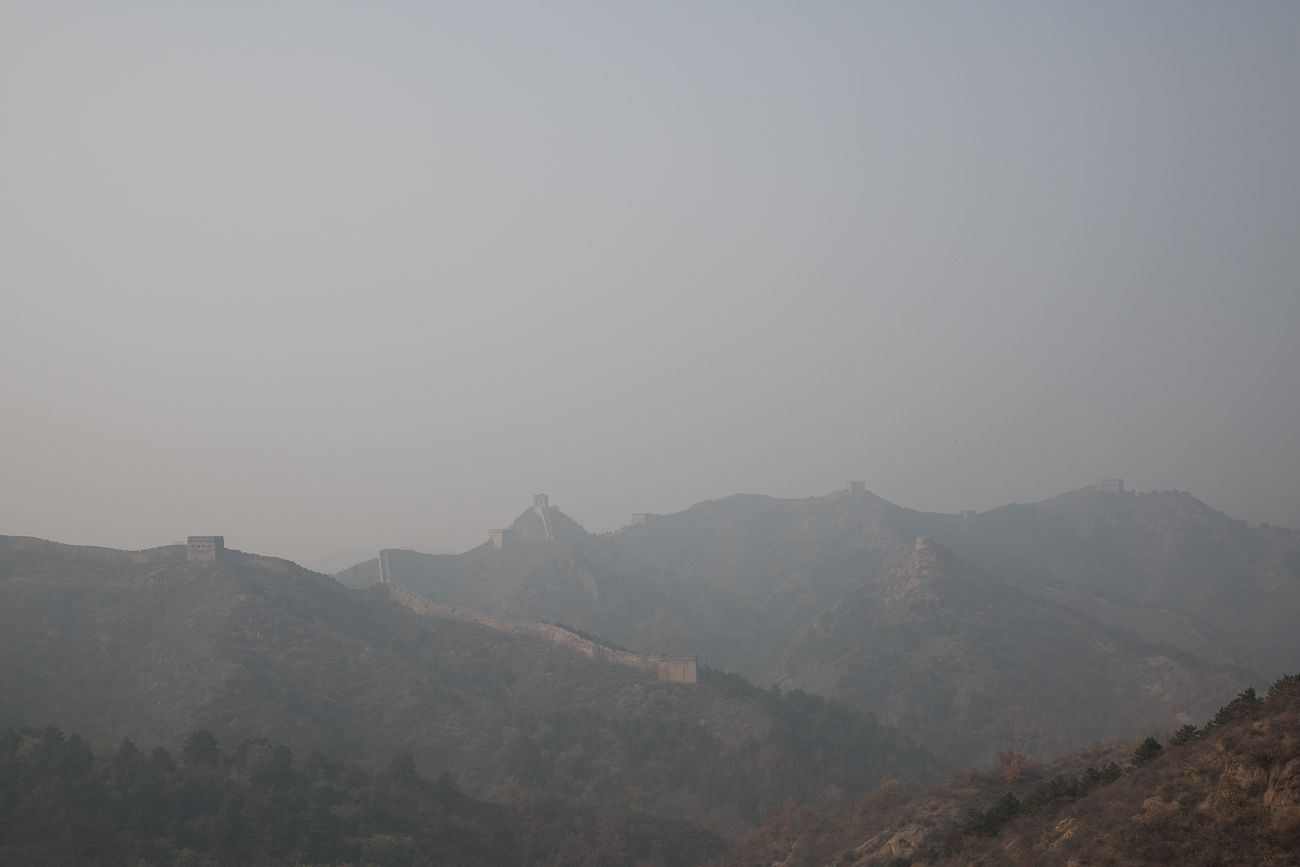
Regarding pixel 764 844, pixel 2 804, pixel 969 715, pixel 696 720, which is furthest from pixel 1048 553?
pixel 2 804

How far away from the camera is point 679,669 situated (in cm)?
6000

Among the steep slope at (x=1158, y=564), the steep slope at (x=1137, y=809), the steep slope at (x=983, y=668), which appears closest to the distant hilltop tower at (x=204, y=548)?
the steep slope at (x=1137, y=809)

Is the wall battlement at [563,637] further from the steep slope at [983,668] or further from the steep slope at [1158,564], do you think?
the steep slope at [1158,564]

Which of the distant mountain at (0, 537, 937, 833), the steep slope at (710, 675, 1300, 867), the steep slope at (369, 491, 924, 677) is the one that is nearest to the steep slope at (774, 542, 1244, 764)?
the steep slope at (369, 491, 924, 677)

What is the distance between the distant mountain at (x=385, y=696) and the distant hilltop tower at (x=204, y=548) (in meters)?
0.74

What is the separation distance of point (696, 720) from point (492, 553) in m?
74.6

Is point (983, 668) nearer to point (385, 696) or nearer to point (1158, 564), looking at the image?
point (385, 696)

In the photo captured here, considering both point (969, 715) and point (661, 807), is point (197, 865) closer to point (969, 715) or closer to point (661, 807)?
point (661, 807)

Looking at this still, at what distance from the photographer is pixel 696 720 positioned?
5512 cm

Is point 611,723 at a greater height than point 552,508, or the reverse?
point 552,508

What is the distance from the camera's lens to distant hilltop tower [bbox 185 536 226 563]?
6550 centimetres

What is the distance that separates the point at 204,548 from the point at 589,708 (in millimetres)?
35690

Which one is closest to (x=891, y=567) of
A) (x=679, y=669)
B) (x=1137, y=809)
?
(x=679, y=669)

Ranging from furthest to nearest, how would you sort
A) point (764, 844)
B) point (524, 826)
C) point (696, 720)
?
point (696, 720) → point (524, 826) → point (764, 844)
